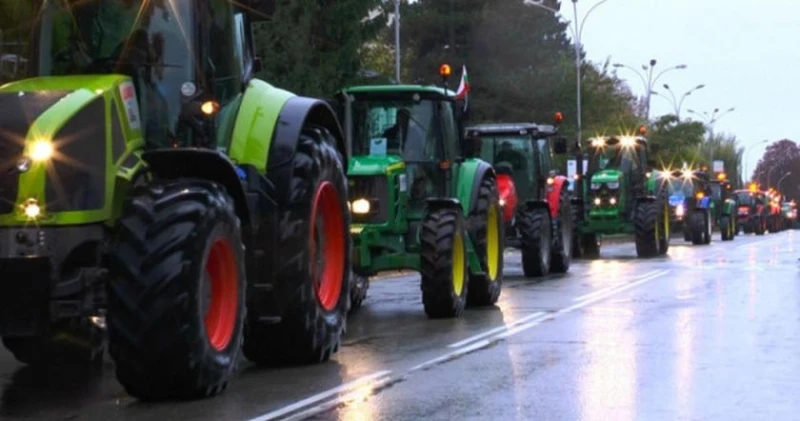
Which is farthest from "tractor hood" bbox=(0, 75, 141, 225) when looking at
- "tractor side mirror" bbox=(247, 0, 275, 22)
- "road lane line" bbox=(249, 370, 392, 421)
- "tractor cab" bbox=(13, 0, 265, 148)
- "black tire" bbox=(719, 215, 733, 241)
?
"black tire" bbox=(719, 215, 733, 241)

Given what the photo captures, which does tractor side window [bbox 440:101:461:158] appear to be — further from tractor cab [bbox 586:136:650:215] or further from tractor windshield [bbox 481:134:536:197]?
tractor cab [bbox 586:136:650:215]

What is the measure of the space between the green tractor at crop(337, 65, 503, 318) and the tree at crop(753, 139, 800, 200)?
14626cm

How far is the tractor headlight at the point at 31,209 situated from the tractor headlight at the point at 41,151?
29 centimetres

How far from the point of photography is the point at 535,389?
10086 millimetres

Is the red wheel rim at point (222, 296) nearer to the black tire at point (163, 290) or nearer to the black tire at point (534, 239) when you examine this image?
the black tire at point (163, 290)

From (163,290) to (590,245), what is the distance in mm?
26533

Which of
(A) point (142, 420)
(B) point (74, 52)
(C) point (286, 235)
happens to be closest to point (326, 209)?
(C) point (286, 235)

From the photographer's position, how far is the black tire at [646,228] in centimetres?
3341

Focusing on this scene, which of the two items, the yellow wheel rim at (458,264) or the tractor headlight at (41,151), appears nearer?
the tractor headlight at (41,151)

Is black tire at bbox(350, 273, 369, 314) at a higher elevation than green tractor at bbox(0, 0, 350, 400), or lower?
lower

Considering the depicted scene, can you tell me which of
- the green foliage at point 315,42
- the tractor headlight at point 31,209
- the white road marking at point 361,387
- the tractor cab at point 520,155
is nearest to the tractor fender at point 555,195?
the tractor cab at point 520,155

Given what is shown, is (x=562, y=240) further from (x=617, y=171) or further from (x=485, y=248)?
(x=485, y=248)

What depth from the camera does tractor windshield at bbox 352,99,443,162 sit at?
55.3ft

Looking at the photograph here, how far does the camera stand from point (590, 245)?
114ft
